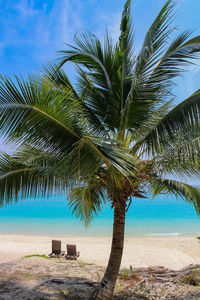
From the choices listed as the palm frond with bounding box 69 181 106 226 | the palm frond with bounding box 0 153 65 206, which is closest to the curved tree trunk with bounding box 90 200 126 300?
the palm frond with bounding box 69 181 106 226

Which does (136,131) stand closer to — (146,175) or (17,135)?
(146,175)

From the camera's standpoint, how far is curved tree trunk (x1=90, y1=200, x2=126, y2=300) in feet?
14.5

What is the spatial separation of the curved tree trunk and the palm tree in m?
0.02

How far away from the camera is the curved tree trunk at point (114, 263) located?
4406 millimetres

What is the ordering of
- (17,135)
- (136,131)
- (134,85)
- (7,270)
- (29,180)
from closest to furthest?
(17,135)
(134,85)
(29,180)
(136,131)
(7,270)

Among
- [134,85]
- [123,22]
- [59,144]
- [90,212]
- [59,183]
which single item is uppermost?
[123,22]

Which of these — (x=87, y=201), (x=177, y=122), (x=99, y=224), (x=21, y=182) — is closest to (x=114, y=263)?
(x=87, y=201)

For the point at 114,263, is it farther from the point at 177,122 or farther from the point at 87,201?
the point at 177,122

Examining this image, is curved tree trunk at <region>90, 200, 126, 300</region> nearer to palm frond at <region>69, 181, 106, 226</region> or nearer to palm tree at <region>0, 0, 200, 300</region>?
palm tree at <region>0, 0, 200, 300</region>

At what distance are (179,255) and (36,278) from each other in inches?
348

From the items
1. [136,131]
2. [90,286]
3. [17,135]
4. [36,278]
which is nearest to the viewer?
[17,135]

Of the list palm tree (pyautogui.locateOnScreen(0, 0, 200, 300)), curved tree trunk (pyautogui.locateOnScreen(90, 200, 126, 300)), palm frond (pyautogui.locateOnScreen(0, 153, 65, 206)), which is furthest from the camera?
curved tree trunk (pyautogui.locateOnScreen(90, 200, 126, 300))

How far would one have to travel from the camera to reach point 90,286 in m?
5.44

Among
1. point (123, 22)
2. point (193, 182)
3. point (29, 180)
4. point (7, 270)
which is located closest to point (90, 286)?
point (7, 270)
